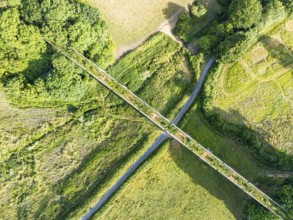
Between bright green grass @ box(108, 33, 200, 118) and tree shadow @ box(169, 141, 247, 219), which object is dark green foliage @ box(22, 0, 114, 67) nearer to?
bright green grass @ box(108, 33, 200, 118)

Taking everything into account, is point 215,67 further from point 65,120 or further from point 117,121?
point 65,120

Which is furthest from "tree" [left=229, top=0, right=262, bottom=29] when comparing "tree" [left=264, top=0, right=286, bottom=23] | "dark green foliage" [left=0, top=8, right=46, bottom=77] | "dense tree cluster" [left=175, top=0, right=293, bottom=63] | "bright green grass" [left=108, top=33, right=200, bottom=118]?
"dark green foliage" [left=0, top=8, right=46, bottom=77]

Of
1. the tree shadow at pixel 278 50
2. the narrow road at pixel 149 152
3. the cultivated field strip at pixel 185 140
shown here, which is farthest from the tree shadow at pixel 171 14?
the tree shadow at pixel 278 50

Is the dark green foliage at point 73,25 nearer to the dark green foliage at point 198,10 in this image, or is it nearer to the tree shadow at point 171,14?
the tree shadow at point 171,14

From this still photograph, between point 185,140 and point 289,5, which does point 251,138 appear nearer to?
point 185,140

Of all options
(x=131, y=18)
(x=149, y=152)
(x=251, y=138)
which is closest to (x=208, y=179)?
(x=251, y=138)
